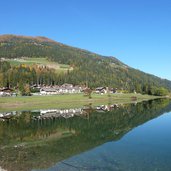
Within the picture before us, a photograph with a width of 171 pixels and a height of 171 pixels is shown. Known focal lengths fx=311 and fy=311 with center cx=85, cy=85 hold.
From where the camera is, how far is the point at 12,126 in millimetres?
74875

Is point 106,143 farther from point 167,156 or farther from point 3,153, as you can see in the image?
point 3,153

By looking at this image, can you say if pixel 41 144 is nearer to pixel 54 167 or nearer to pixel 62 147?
pixel 62 147

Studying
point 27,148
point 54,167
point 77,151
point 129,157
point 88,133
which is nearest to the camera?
point 54,167

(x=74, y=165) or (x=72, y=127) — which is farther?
(x=72, y=127)

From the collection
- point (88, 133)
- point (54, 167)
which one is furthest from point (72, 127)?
point (54, 167)

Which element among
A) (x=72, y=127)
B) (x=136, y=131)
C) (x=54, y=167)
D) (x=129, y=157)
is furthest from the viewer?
(x=72, y=127)

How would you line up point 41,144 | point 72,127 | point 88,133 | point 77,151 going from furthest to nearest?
point 72,127
point 88,133
point 41,144
point 77,151

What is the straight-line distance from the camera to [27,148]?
155ft

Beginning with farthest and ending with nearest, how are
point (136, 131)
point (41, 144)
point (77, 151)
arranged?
point (136, 131) < point (41, 144) < point (77, 151)

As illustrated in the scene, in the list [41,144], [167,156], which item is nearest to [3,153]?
[41,144]

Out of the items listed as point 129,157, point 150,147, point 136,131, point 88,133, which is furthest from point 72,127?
point 129,157

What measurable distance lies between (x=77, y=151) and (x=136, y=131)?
1077 inches

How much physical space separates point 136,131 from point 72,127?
49.4 ft

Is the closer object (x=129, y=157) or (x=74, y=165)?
(x=74, y=165)
